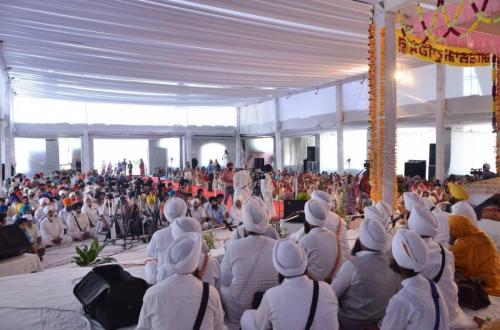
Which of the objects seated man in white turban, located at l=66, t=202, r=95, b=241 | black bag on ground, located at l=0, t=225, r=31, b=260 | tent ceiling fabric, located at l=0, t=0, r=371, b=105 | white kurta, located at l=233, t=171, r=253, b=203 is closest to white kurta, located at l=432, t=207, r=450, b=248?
tent ceiling fabric, located at l=0, t=0, r=371, b=105

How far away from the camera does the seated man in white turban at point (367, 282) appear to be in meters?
2.66

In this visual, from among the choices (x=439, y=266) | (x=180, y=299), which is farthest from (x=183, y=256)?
(x=439, y=266)

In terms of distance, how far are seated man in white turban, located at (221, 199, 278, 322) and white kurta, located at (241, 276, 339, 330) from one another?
2.26ft

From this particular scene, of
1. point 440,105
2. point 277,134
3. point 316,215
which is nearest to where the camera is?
point 316,215

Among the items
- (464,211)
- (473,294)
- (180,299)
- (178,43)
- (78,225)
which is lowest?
(78,225)

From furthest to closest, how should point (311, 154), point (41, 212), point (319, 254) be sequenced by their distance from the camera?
point (311, 154), point (41, 212), point (319, 254)

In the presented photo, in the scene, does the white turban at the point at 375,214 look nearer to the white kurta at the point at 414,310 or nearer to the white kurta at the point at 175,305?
the white kurta at the point at 414,310

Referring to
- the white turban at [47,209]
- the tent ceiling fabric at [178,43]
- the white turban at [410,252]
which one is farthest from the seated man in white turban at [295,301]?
the white turban at [47,209]

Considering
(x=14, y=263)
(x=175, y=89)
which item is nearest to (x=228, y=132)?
(x=175, y=89)

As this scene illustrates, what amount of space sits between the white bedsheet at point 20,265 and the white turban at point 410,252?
452 centimetres

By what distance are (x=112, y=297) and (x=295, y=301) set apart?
159 cm

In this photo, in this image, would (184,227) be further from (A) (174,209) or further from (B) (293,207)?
(B) (293,207)

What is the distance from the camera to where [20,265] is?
489cm

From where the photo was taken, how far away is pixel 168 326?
2.04m
